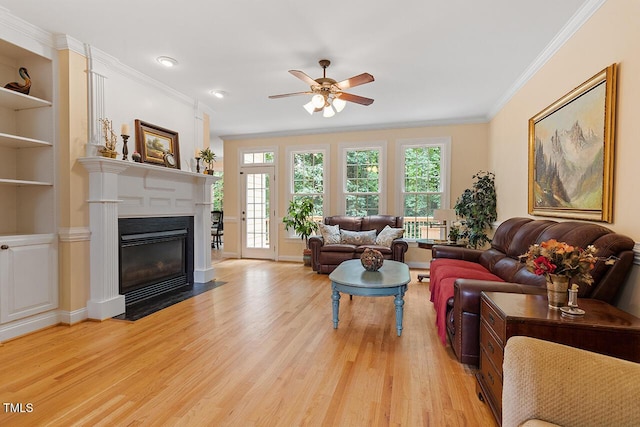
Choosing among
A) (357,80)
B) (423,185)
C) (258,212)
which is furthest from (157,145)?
(423,185)

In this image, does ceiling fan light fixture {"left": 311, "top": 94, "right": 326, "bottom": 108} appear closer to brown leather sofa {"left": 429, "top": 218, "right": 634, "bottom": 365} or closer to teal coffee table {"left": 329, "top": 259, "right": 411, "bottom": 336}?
teal coffee table {"left": 329, "top": 259, "right": 411, "bottom": 336}

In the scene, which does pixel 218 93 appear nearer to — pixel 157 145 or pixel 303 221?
pixel 157 145

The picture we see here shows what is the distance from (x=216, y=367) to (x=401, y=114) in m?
4.67

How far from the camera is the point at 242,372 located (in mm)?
2217

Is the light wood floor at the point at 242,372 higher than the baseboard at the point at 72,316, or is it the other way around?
the baseboard at the point at 72,316

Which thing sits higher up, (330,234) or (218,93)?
(218,93)

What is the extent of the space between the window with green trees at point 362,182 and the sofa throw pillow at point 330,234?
795 millimetres

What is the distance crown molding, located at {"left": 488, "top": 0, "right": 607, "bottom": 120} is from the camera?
240cm

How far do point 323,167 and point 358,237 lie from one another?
5.68ft

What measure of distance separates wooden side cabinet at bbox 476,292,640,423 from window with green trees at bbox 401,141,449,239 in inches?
163

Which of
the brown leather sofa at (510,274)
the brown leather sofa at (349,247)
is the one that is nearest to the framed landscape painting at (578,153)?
the brown leather sofa at (510,274)

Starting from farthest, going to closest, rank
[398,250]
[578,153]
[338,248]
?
[338,248] → [398,250] → [578,153]

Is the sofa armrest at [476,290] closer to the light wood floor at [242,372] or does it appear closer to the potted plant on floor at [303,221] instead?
the light wood floor at [242,372]

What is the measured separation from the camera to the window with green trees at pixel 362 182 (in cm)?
620
